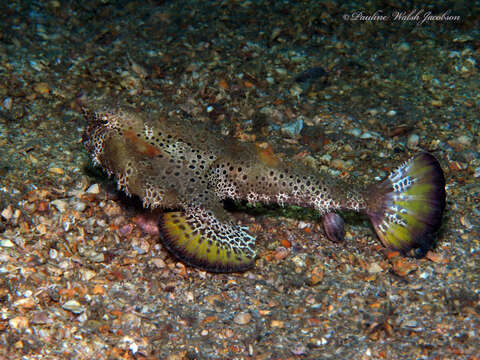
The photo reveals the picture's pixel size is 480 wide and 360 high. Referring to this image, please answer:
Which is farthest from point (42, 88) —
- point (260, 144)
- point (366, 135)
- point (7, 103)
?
point (366, 135)

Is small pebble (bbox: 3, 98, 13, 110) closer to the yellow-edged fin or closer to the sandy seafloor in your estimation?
the sandy seafloor

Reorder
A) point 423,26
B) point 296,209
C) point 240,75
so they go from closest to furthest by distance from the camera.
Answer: point 296,209, point 240,75, point 423,26

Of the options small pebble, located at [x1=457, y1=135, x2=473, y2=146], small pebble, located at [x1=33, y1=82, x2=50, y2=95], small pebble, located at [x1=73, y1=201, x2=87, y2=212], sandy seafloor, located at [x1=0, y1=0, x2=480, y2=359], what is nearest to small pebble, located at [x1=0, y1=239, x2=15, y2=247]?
sandy seafloor, located at [x1=0, y1=0, x2=480, y2=359]

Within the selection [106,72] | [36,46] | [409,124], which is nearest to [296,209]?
[409,124]

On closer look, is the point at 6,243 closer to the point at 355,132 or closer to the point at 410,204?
the point at 410,204

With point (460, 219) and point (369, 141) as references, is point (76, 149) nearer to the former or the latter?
point (369, 141)

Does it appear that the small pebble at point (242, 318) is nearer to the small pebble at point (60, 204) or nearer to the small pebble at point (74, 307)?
the small pebble at point (74, 307)

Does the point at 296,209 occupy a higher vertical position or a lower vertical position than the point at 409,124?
lower
